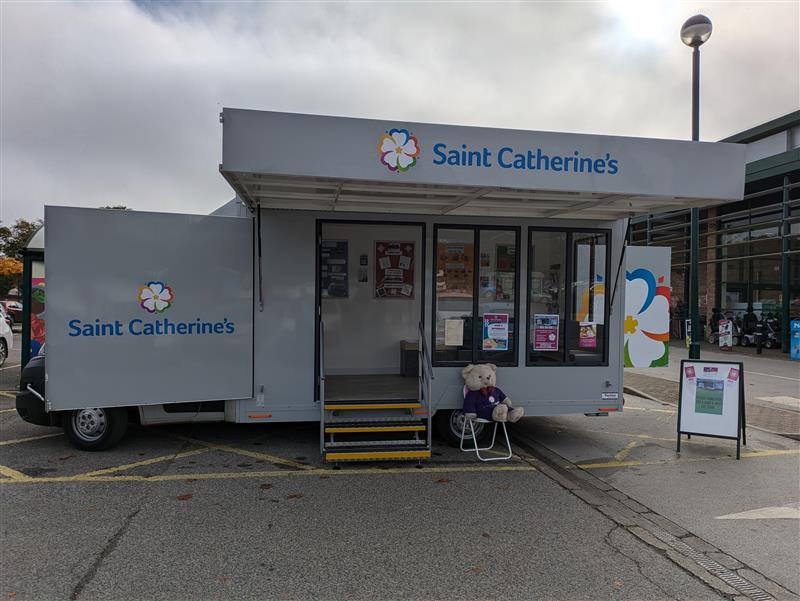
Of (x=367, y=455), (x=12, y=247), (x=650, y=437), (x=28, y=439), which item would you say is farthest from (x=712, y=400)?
(x=12, y=247)

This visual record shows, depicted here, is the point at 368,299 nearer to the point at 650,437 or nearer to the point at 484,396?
the point at 484,396

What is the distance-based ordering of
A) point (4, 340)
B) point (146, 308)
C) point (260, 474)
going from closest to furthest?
1. point (260, 474)
2. point (146, 308)
3. point (4, 340)

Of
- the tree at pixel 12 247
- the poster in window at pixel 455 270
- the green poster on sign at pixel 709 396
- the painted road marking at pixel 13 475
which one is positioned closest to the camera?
the painted road marking at pixel 13 475

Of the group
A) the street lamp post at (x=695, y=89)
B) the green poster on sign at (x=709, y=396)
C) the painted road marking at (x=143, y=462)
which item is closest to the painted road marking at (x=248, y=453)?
the painted road marking at (x=143, y=462)

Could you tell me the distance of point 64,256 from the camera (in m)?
5.42

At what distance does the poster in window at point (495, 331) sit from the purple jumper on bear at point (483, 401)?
56cm

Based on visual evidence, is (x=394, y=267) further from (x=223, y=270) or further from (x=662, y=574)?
(x=662, y=574)

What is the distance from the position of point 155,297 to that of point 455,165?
3418mm

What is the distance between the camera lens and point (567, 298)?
664 cm

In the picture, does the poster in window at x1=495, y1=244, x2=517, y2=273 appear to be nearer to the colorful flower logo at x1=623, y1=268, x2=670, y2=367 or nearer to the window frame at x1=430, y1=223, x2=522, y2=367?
the window frame at x1=430, y1=223, x2=522, y2=367

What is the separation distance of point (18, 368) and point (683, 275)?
22.8 meters

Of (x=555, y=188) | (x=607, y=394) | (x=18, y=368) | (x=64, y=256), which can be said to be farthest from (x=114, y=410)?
(x=18, y=368)

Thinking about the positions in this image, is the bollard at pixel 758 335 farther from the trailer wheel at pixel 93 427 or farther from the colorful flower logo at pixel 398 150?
the trailer wheel at pixel 93 427

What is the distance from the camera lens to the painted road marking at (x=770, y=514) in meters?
4.50
